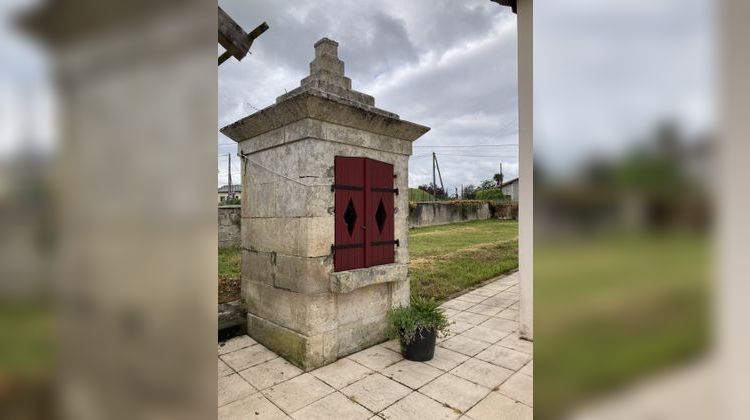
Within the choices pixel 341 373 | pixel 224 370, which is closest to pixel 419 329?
pixel 341 373

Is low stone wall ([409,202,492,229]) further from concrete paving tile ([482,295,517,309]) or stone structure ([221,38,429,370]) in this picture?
stone structure ([221,38,429,370])

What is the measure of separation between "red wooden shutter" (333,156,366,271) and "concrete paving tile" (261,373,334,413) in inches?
41.5

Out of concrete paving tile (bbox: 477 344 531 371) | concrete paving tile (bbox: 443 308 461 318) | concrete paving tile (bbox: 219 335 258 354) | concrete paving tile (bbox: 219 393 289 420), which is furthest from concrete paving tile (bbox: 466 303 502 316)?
concrete paving tile (bbox: 219 393 289 420)

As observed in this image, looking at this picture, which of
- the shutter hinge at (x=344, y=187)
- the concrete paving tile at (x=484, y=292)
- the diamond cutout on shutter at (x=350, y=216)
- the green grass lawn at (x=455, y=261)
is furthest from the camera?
the green grass lawn at (x=455, y=261)

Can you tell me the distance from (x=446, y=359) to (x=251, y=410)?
6.16ft

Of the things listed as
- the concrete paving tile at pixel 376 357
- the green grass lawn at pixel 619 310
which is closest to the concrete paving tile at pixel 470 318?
the concrete paving tile at pixel 376 357

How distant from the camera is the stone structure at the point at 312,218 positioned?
11.4 ft

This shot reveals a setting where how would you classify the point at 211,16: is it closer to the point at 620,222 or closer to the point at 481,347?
the point at 620,222

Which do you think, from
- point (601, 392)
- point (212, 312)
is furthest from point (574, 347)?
point (212, 312)

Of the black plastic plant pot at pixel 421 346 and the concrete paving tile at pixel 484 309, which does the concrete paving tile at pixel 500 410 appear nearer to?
the black plastic plant pot at pixel 421 346

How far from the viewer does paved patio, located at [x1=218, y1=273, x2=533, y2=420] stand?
2748 mm

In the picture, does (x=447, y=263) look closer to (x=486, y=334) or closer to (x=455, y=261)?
(x=455, y=261)

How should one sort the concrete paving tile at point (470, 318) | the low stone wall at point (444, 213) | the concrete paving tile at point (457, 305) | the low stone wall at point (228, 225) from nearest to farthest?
the concrete paving tile at point (470, 318) → the concrete paving tile at point (457, 305) → the low stone wall at point (228, 225) → the low stone wall at point (444, 213)

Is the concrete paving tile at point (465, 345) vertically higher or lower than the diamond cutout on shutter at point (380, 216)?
lower
